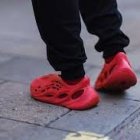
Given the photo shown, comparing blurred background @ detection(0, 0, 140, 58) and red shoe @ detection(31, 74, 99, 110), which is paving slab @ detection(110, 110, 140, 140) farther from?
blurred background @ detection(0, 0, 140, 58)

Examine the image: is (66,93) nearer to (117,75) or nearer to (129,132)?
(117,75)

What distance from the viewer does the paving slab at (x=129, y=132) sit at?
108 inches

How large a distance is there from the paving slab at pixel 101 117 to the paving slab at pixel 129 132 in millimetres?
52

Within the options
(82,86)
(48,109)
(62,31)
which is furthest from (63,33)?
(48,109)

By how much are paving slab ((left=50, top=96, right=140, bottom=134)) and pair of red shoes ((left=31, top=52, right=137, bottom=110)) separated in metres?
0.06

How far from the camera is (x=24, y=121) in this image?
2951 mm

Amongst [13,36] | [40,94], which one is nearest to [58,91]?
[40,94]

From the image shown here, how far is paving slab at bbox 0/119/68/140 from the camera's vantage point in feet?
8.99

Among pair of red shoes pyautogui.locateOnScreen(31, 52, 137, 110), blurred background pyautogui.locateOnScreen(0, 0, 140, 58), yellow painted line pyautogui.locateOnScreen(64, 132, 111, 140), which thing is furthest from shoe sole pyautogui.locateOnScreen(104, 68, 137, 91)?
blurred background pyautogui.locateOnScreen(0, 0, 140, 58)

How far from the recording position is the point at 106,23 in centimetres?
329

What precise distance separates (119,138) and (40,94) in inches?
→ 26.2

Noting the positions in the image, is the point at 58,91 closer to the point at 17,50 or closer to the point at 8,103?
the point at 8,103

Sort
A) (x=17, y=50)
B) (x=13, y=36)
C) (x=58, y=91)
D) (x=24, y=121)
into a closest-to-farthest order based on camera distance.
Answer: (x=24, y=121) → (x=58, y=91) → (x=17, y=50) → (x=13, y=36)

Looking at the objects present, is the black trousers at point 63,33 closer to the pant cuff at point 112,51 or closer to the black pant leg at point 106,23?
the black pant leg at point 106,23
